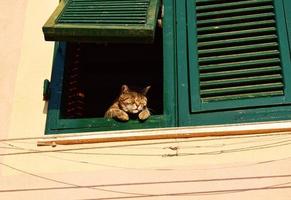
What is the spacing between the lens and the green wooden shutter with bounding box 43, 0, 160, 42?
3.93m

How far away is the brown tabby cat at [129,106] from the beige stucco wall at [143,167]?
1.03 ft

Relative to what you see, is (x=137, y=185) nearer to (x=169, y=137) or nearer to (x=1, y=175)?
(x=169, y=137)

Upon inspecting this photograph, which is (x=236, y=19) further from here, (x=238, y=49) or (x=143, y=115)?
(x=143, y=115)

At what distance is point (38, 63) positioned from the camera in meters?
4.56

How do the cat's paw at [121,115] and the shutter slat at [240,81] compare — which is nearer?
the shutter slat at [240,81]

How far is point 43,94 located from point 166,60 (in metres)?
0.83

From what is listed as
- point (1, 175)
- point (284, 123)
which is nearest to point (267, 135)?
point (284, 123)

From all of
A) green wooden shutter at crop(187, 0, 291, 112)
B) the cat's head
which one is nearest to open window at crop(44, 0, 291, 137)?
green wooden shutter at crop(187, 0, 291, 112)

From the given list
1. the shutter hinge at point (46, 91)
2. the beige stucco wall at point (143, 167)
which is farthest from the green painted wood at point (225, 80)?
the shutter hinge at point (46, 91)

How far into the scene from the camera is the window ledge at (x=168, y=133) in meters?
3.89

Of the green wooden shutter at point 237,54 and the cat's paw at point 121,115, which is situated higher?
the green wooden shutter at point 237,54

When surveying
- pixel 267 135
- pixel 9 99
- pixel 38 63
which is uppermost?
pixel 38 63

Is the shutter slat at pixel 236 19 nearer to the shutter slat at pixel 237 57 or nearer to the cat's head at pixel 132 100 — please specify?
the shutter slat at pixel 237 57

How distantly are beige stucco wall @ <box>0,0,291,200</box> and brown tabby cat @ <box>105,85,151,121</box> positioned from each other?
314mm
